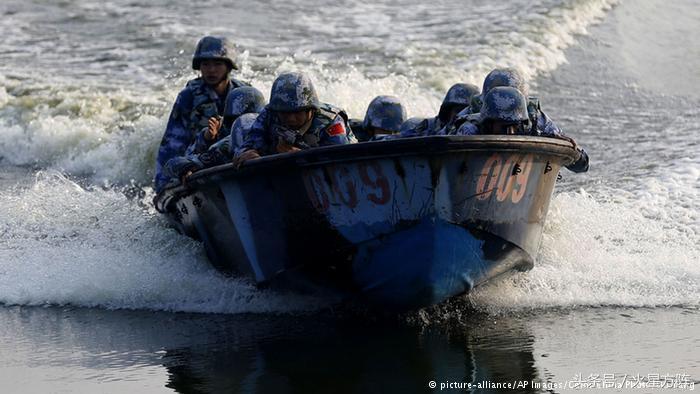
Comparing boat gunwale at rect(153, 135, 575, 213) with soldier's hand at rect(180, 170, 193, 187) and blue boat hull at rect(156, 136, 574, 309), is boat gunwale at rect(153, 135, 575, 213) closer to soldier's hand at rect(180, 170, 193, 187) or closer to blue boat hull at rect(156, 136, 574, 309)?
blue boat hull at rect(156, 136, 574, 309)

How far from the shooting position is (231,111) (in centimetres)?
1093

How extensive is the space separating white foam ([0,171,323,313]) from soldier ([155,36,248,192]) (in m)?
0.65

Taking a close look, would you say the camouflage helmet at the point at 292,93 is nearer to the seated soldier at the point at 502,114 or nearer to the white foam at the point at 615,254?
the seated soldier at the point at 502,114

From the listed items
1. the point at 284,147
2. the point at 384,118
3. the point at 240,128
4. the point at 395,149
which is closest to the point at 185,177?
the point at 240,128

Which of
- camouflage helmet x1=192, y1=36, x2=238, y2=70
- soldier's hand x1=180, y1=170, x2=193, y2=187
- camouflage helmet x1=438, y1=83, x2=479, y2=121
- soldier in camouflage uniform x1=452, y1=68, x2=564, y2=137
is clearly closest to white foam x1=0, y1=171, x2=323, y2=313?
soldier's hand x1=180, y1=170, x2=193, y2=187

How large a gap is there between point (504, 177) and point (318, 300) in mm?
1659

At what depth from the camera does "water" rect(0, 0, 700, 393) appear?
26.8 ft

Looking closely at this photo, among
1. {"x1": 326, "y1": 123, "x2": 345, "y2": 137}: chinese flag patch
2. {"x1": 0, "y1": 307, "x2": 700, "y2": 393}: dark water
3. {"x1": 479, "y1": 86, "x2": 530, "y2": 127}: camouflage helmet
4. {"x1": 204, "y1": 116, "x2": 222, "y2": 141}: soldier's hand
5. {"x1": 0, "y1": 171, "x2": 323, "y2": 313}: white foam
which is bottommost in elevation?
{"x1": 0, "y1": 171, "x2": 323, "y2": 313}: white foam

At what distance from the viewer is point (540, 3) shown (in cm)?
2434

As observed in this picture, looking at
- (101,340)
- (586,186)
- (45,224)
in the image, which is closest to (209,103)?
(45,224)

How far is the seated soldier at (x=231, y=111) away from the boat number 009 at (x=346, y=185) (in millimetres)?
2475

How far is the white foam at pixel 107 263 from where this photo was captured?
1006 cm

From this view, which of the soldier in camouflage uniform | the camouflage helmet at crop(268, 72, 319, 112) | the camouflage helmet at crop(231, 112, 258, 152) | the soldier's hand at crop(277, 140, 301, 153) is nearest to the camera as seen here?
the camouflage helmet at crop(268, 72, 319, 112)

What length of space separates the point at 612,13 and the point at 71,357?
18.5 metres
